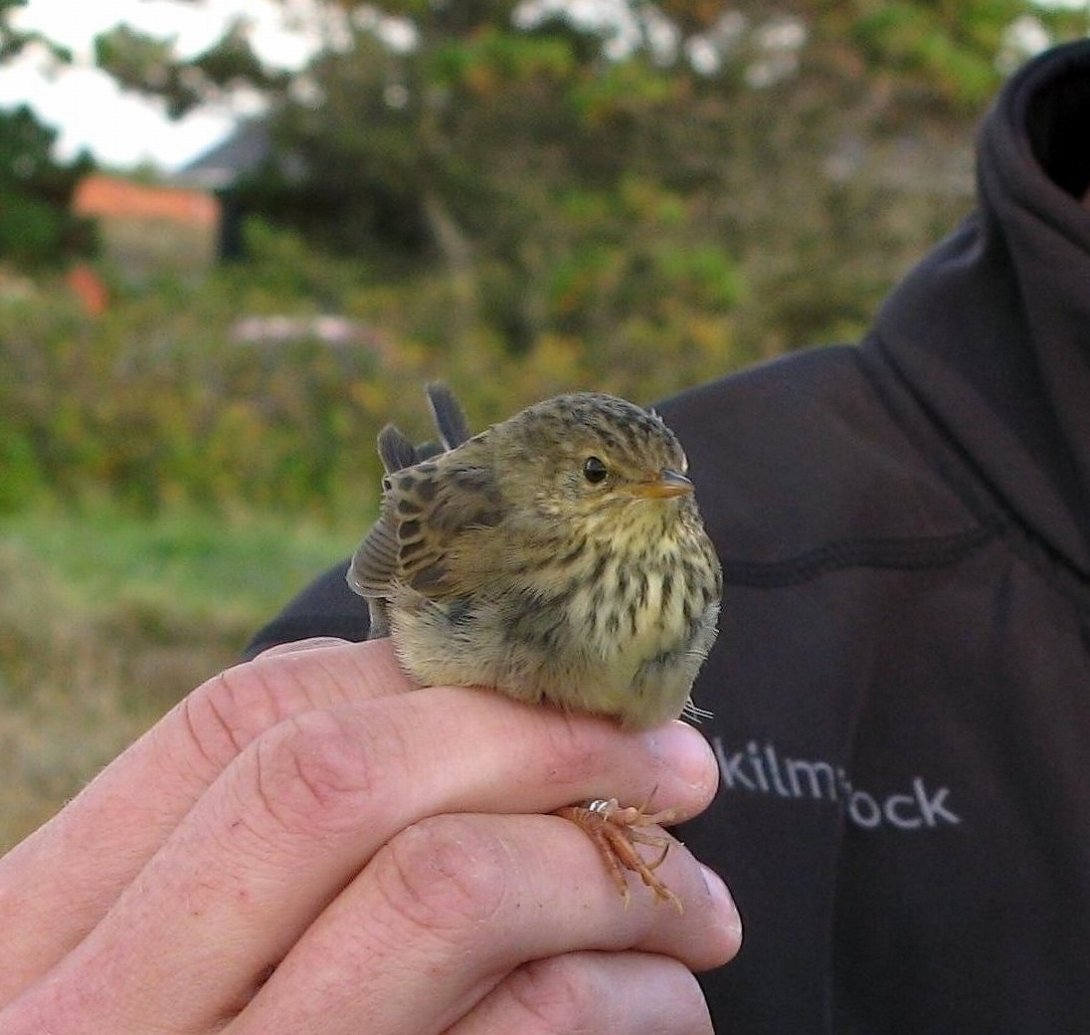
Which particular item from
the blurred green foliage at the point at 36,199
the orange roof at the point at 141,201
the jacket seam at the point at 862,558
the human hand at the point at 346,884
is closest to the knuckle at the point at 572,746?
the human hand at the point at 346,884

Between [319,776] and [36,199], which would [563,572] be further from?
[36,199]

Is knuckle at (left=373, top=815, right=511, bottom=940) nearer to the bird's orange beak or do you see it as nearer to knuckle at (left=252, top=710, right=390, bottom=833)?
knuckle at (left=252, top=710, right=390, bottom=833)

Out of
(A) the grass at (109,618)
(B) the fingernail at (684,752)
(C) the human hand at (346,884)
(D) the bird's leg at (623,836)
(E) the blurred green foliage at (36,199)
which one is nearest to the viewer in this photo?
(C) the human hand at (346,884)

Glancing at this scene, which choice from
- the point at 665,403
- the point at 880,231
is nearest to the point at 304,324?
the point at 880,231

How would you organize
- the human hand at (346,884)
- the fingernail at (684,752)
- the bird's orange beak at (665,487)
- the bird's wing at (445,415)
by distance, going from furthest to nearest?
the bird's wing at (445,415)
the bird's orange beak at (665,487)
the fingernail at (684,752)
the human hand at (346,884)

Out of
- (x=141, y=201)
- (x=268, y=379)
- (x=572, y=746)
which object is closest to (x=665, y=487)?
(x=572, y=746)

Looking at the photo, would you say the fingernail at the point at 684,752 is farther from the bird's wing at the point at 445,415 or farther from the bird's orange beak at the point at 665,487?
the bird's wing at the point at 445,415

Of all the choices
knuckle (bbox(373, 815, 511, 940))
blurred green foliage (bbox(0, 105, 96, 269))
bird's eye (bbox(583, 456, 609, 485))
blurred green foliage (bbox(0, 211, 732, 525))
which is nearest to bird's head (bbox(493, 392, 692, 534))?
bird's eye (bbox(583, 456, 609, 485))
